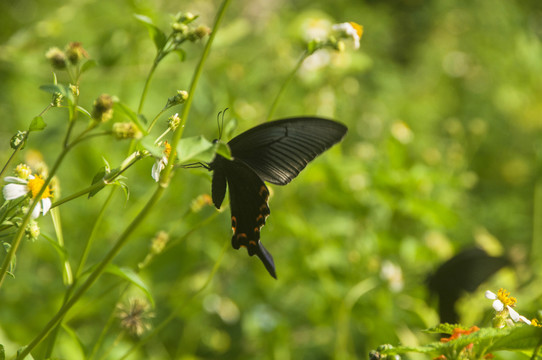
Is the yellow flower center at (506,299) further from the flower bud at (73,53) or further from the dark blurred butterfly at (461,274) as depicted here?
the dark blurred butterfly at (461,274)

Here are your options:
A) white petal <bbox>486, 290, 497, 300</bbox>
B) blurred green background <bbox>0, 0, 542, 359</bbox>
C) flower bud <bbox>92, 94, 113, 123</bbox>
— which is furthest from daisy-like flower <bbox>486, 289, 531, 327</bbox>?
flower bud <bbox>92, 94, 113, 123</bbox>

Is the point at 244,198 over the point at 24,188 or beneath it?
over

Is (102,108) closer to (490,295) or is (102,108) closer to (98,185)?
(98,185)

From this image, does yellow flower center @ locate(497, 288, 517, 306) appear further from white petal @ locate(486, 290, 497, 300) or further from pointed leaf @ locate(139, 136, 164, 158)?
pointed leaf @ locate(139, 136, 164, 158)

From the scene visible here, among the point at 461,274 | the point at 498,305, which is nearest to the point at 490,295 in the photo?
the point at 498,305

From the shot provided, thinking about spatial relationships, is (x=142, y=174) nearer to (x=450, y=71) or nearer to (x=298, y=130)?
(x=298, y=130)

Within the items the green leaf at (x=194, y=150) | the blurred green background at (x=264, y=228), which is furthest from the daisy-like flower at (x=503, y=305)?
the green leaf at (x=194, y=150)
